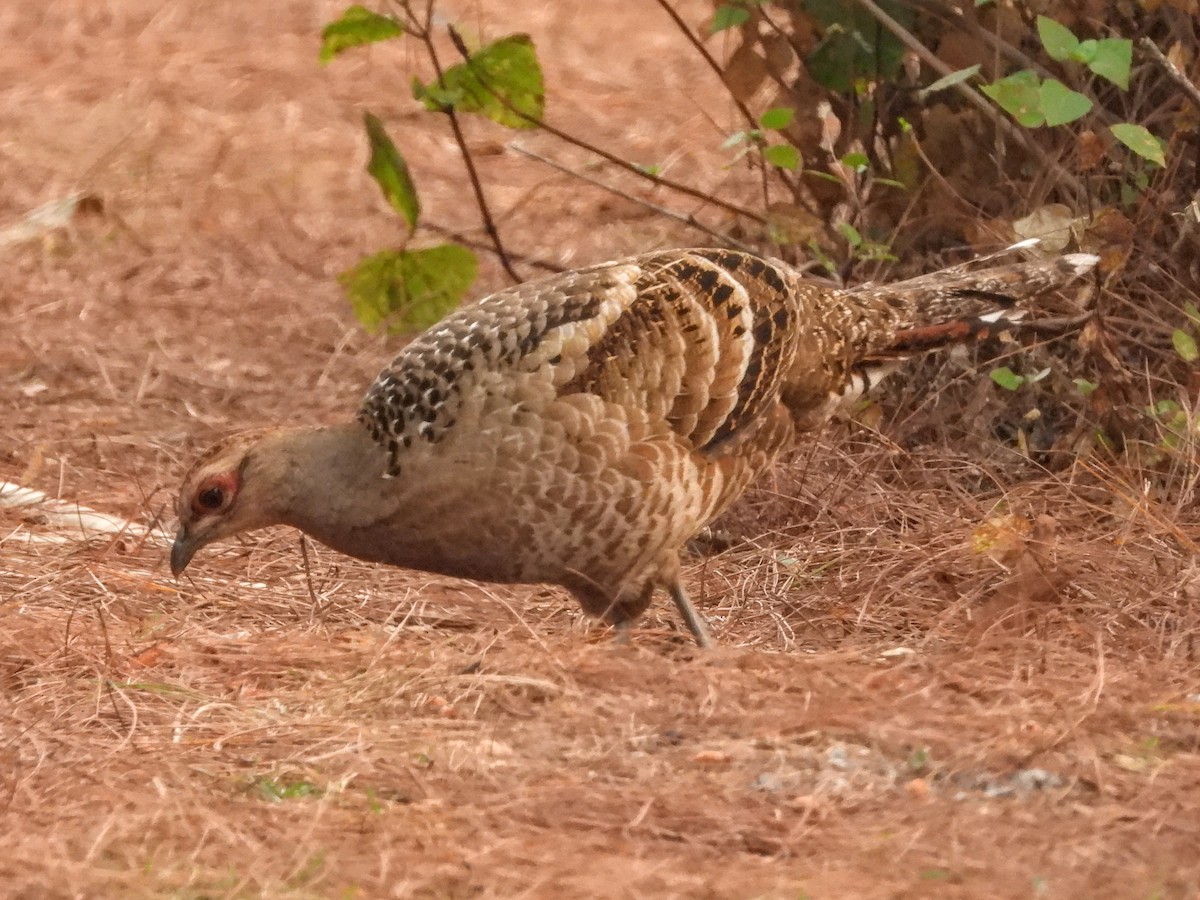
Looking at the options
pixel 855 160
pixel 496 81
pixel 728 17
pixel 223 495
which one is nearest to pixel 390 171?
pixel 496 81

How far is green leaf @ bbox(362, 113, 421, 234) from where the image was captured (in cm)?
607

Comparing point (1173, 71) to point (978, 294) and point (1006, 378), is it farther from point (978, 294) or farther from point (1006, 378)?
point (1006, 378)

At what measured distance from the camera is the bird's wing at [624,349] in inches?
185

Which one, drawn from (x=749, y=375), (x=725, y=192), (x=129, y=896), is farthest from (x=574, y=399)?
(x=725, y=192)

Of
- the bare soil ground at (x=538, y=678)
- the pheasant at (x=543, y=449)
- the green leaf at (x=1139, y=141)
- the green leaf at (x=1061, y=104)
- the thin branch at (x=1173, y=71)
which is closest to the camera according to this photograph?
the bare soil ground at (x=538, y=678)

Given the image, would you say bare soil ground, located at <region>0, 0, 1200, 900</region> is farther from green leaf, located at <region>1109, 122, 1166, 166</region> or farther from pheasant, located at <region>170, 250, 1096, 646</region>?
green leaf, located at <region>1109, 122, 1166, 166</region>

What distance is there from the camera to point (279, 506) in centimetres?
474

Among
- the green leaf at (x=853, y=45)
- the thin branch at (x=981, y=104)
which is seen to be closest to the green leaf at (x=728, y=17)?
the green leaf at (x=853, y=45)

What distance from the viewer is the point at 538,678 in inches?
171

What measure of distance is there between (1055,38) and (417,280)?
99.1 inches

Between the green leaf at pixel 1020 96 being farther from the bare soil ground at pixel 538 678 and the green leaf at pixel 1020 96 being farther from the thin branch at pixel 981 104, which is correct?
the bare soil ground at pixel 538 678

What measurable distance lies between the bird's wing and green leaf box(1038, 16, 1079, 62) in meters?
1.00

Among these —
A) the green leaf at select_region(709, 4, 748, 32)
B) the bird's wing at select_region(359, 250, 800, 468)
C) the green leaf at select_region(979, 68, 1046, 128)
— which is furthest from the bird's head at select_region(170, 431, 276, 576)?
the green leaf at select_region(709, 4, 748, 32)

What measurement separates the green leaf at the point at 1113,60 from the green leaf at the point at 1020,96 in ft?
0.67
